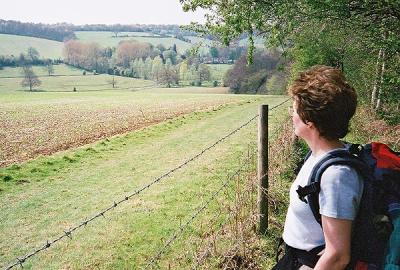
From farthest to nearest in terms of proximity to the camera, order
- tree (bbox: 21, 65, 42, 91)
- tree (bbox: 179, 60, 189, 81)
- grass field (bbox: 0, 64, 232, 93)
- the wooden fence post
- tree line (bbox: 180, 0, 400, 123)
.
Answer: tree (bbox: 179, 60, 189, 81) → tree (bbox: 21, 65, 42, 91) → grass field (bbox: 0, 64, 232, 93) → tree line (bbox: 180, 0, 400, 123) → the wooden fence post

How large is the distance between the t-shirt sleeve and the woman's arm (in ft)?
0.13

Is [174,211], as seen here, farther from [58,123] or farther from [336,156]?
[58,123]

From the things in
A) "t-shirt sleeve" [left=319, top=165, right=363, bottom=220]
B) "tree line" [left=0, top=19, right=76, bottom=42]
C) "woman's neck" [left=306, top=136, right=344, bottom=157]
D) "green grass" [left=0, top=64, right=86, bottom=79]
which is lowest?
"t-shirt sleeve" [left=319, top=165, right=363, bottom=220]

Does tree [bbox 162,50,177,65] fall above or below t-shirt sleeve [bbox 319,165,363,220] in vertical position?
above

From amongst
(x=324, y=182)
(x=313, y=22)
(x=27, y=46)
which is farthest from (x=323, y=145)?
(x=27, y=46)

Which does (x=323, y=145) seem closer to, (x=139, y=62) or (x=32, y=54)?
(x=139, y=62)

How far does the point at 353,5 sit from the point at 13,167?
1163 cm

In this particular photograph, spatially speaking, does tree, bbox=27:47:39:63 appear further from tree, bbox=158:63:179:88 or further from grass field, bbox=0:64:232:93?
tree, bbox=158:63:179:88

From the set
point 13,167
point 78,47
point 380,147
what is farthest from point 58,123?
point 78,47

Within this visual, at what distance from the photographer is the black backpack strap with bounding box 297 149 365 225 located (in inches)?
78.5

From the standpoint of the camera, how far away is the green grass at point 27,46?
147 m

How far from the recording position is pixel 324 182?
1984 mm

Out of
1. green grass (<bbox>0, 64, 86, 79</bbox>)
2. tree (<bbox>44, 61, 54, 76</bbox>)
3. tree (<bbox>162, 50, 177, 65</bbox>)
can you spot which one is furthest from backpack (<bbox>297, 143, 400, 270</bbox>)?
tree (<bbox>162, 50, 177, 65</bbox>)

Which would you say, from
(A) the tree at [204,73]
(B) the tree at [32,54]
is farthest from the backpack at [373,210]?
(B) the tree at [32,54]
